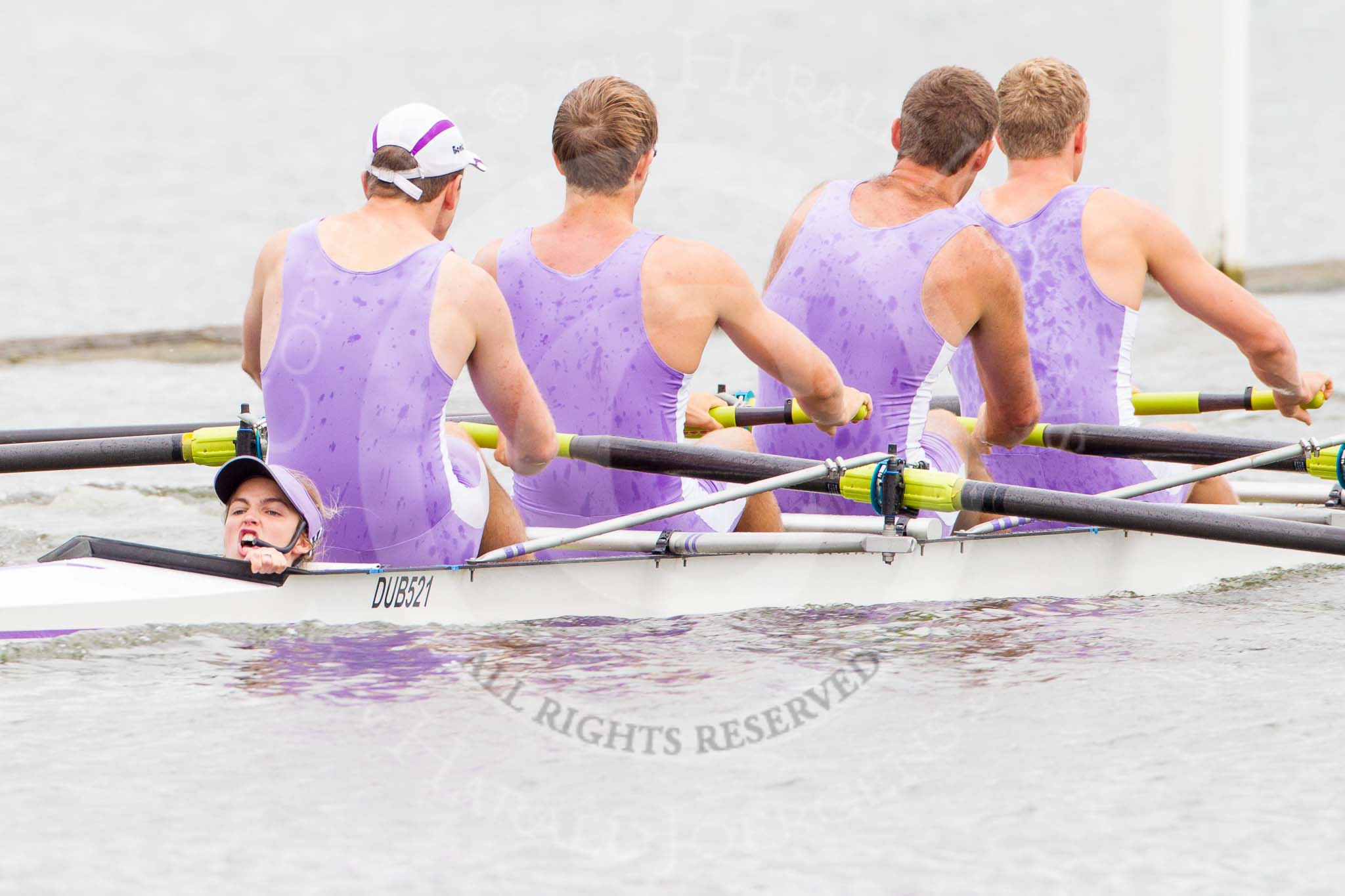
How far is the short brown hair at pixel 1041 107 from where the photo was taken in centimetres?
545

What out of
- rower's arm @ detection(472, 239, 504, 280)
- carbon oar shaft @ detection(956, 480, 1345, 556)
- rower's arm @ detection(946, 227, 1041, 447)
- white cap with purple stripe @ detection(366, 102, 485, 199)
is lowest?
carbon oar shaft @ detection(956, 480, 1345, 556)

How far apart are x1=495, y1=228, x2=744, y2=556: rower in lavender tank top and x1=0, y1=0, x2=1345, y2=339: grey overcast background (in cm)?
77

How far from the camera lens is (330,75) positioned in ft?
100

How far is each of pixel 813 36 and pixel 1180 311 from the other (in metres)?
22.4

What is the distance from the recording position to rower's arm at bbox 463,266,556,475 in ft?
14.4

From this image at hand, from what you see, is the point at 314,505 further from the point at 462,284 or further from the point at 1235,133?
the point at 1235,133

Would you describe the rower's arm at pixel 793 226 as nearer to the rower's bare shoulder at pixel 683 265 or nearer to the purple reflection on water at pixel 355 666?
the rower's bare shoulder at pixel 683 265

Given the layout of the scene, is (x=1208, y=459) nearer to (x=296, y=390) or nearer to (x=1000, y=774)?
(x=1000, y=774)

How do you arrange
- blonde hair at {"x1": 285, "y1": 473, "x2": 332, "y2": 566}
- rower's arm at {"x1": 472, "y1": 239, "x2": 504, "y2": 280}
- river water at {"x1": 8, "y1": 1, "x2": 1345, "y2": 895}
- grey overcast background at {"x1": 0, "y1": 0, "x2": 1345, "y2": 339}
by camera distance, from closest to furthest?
1. river water at {"x1": 8, "y1": 1, "x2": 1345, "y2": 895}
2. blonde hair at {"x1": 285, "y1": 473, "x2": 332, "y2": 566}
3. rower's arm at {"x1": 472, "y1": 239, "x2": 504, "y2": 280}
4. grey overcast background at {"x1": 0, "y1": 0, "x2": 1345, "y2": 339}

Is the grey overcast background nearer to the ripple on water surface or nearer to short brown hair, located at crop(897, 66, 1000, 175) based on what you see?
short brown hair, located at crop(897, 66, 1000, 175)

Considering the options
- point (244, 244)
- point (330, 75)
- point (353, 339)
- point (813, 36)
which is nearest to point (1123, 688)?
point (353, 339)

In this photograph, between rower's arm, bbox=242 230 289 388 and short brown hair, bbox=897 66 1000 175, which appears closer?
rower's arm, bbox=242 230 289 388

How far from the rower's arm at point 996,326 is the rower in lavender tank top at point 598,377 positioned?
2.66ft

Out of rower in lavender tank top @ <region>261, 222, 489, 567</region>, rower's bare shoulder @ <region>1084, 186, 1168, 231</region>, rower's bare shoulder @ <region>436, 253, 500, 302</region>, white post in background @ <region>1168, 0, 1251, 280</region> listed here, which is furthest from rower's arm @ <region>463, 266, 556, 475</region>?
white post in background @ <region>1168, 0, 1251, 280</region>
